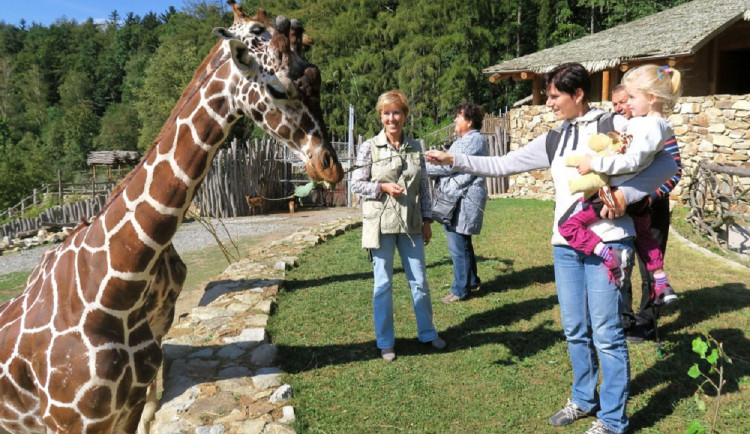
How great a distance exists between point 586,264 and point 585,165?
0.64 metres

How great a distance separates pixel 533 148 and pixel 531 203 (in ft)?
35.6

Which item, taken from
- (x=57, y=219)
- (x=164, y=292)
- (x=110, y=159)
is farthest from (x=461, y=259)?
(x=110, y=159)

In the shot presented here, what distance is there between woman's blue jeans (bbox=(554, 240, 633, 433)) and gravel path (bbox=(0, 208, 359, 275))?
913 centimetres

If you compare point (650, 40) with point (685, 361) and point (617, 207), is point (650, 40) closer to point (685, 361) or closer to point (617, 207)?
point (685, 361)

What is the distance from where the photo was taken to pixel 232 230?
12.9 m

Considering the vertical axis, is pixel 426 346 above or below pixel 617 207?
below

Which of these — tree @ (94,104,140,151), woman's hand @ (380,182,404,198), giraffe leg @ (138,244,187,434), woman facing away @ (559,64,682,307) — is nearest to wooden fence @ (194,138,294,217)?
woman's hand @ (380,182,404,198)

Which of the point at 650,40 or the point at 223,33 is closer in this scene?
the point at 223,33

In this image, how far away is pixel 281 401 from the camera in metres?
3.84

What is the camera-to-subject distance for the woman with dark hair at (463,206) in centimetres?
550

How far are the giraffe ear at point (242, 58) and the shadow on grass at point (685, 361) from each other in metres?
3.21

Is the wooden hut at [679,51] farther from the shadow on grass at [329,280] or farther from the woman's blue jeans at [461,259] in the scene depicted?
the woman's blue jeans at [461,259]

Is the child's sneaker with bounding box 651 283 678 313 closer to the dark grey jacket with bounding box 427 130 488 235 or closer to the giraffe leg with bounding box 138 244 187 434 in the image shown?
the dark grey jacket with bounding box 427 130 488 235

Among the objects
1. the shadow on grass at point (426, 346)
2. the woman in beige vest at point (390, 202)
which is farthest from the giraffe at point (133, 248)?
the shadow on grass at point (426, 346)
